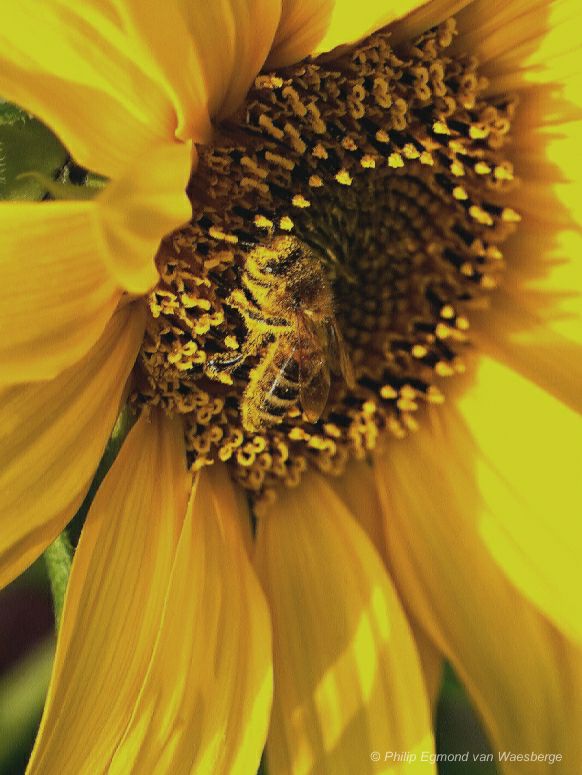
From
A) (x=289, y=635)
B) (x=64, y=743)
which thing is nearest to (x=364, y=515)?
(x=289, y=635)

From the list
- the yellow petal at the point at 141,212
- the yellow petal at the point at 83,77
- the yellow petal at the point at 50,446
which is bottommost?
the yellow petal at the point at 50,446

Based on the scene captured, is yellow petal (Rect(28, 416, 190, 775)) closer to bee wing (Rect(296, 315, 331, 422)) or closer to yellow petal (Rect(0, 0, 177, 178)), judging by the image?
bee wing (Rect(296, 315, 331, 422))

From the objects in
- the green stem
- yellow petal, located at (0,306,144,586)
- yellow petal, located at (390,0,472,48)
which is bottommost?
the green stem

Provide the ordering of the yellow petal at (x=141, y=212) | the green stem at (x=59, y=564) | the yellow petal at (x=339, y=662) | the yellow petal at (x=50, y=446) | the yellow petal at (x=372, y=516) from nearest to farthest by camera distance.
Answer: the yellow petal at (x=141, y=212) < the yellow petal at (x=50, y=446) < the green stem at (x=59, y=564) < the yellow petal at (x=339, y=662) < the yellow petal at (x=372, y=516)

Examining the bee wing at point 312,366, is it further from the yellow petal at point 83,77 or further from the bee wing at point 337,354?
the yellow petal at point 83,77

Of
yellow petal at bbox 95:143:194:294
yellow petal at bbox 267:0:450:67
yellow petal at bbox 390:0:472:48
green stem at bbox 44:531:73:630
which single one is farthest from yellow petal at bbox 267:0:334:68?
green stem at bbox 44:531:73:630

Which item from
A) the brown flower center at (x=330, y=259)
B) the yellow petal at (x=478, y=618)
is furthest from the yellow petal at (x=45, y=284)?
the yellow petal at (x=478, y=618)

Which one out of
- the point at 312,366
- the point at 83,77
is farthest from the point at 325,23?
the point at 312,366
